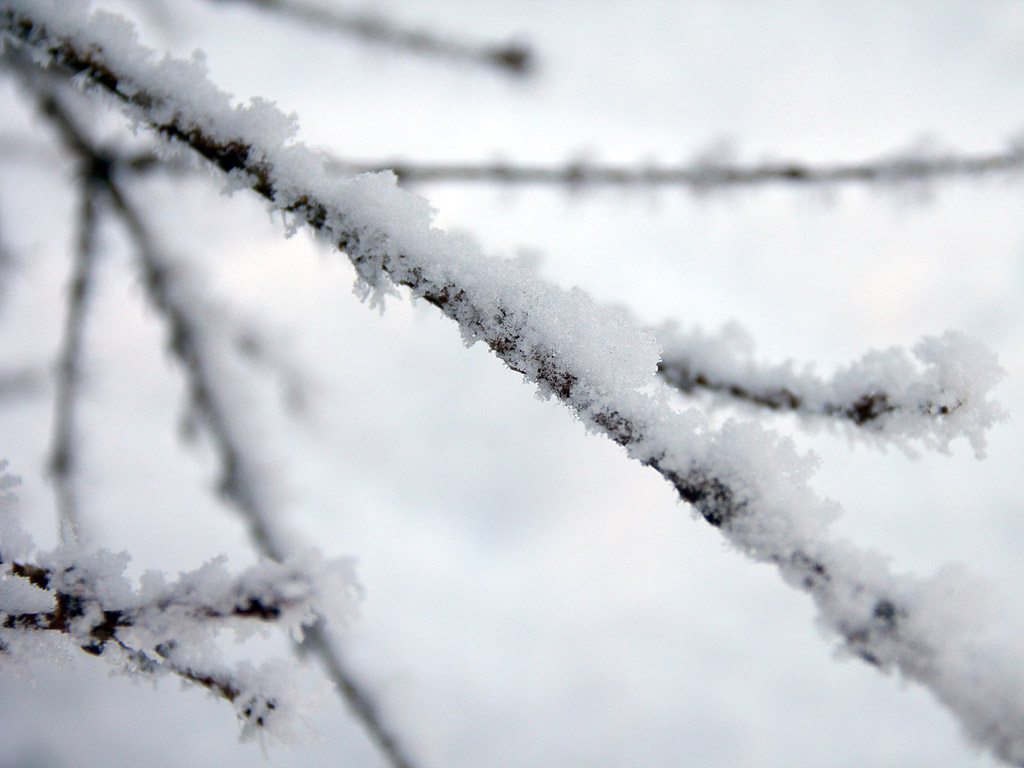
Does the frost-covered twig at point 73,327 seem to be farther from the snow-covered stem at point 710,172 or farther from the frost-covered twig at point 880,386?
the frost-covered twig at point 880,386

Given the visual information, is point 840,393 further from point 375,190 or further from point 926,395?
point 375,190

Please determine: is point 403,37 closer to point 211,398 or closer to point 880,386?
point 211,398

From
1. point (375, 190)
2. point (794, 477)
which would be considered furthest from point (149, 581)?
point (794, 477)

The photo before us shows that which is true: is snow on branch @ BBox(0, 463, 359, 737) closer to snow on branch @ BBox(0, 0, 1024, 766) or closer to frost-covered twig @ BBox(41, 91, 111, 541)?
snow on branch @ BBox(0, 0, 1024, 766)

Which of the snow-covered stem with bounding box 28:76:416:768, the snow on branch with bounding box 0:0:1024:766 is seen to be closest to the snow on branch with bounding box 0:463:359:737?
the snow on branch with bounding box 0:0:1024:766

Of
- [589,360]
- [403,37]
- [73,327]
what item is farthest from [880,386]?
[73,327]
